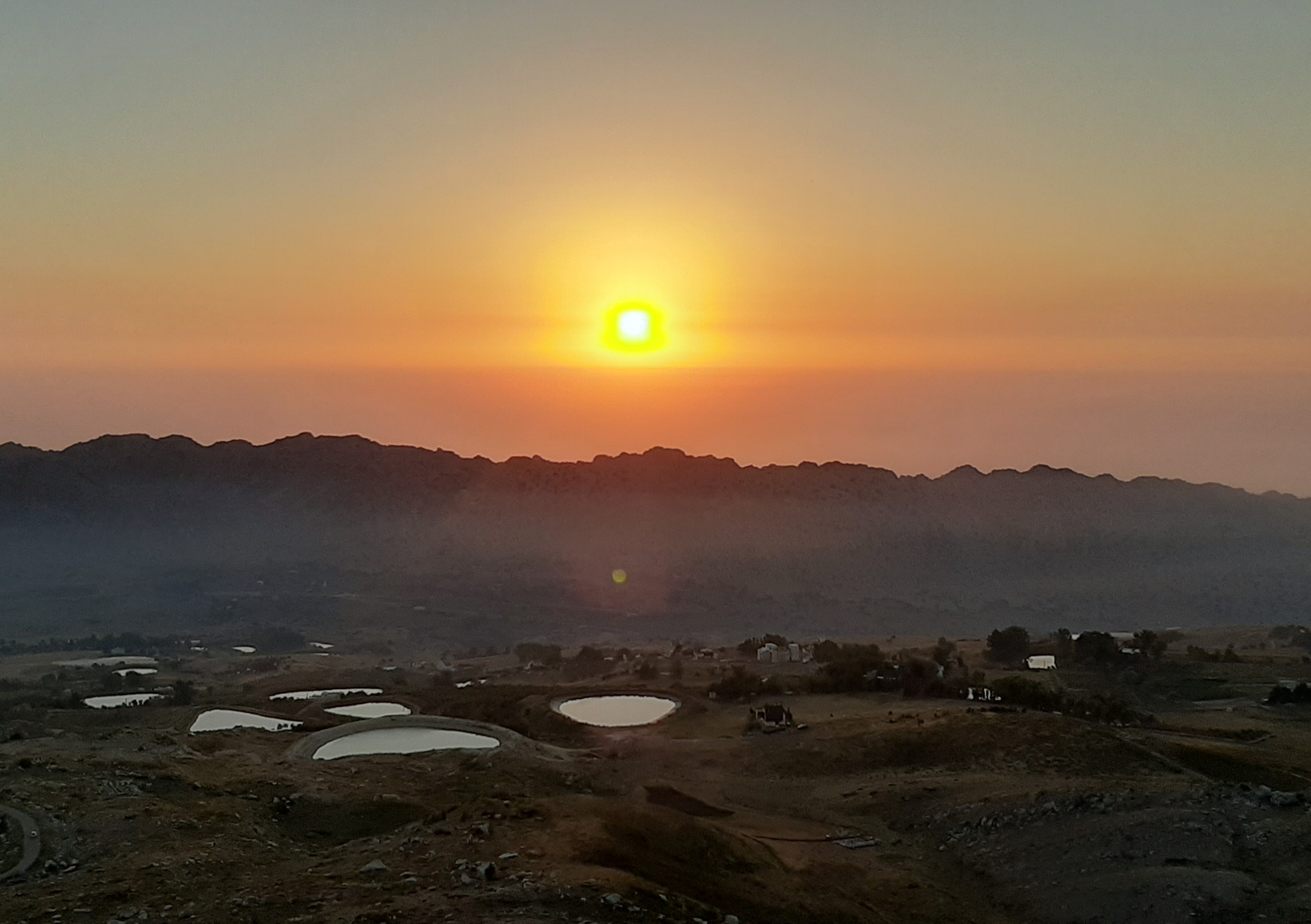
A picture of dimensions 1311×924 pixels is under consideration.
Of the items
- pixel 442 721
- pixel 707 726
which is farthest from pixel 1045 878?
pixel 442 721

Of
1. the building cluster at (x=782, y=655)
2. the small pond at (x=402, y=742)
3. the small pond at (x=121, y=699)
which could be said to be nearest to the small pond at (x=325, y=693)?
the small pond at (x=121, y=699)

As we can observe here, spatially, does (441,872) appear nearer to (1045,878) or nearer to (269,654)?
(1045,878)

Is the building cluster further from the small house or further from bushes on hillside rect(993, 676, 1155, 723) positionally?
the small house

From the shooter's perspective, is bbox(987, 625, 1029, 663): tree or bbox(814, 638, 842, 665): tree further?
bbox(987, 625, 1029, 663): tree

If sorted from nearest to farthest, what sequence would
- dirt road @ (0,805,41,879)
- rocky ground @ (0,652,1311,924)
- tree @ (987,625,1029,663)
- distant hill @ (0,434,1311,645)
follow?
rocky ground @ (0,652,1311,924), dirt road @ (0,805,41,879), tree @ (987,625,1029,663), distant hill @ (0,434,1311,645)

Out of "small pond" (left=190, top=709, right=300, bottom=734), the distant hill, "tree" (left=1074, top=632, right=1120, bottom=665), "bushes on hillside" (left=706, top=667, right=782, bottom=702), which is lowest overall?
"small pond" (left=190, top=709, right=300, bottom=734)

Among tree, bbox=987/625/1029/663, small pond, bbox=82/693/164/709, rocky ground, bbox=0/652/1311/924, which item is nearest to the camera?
rocky ground, bbox=0/652/1311/924

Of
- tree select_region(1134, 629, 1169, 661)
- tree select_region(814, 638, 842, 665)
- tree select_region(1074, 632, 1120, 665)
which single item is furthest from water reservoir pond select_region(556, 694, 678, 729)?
tree select_region(1134, 629, 1169, 661)

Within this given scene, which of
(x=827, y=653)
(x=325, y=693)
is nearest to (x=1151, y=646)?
(x=827, y=653)
